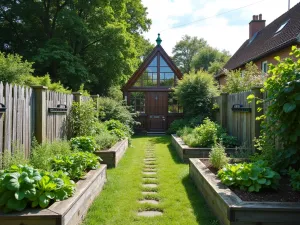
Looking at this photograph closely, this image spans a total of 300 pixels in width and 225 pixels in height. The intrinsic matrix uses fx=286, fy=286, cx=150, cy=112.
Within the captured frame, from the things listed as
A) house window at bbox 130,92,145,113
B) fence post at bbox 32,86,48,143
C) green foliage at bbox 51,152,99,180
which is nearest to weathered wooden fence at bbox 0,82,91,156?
fence post at bbox 32,86,48,143

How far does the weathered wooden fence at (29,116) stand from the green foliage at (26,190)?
117 cm

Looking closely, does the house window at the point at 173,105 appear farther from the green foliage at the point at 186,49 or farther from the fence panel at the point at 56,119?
the green foliage at the point at 186,49

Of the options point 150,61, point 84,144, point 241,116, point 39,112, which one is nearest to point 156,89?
point 150,61

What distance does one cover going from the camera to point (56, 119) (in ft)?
20.2

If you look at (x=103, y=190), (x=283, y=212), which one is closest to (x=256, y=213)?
(x=283, y=212)

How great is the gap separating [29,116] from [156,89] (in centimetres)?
1290

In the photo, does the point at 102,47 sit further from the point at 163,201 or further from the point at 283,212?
the point at 283,212

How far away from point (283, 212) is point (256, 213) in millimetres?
271

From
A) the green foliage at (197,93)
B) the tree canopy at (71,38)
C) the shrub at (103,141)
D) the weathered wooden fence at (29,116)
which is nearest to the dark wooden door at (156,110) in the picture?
the tree canopy at (71,38)

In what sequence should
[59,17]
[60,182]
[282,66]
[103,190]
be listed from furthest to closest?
[59,17]
[103,190]
[282,66]
[60,182]

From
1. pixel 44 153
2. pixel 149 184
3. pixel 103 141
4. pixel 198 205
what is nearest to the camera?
pixel 198 205

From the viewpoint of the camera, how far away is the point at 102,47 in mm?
16156

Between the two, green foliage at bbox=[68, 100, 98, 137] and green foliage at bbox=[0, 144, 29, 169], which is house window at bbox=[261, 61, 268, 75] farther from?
green foliage at bbox=[0, 144, 29, 169]

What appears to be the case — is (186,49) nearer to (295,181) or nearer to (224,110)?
(224,110)
